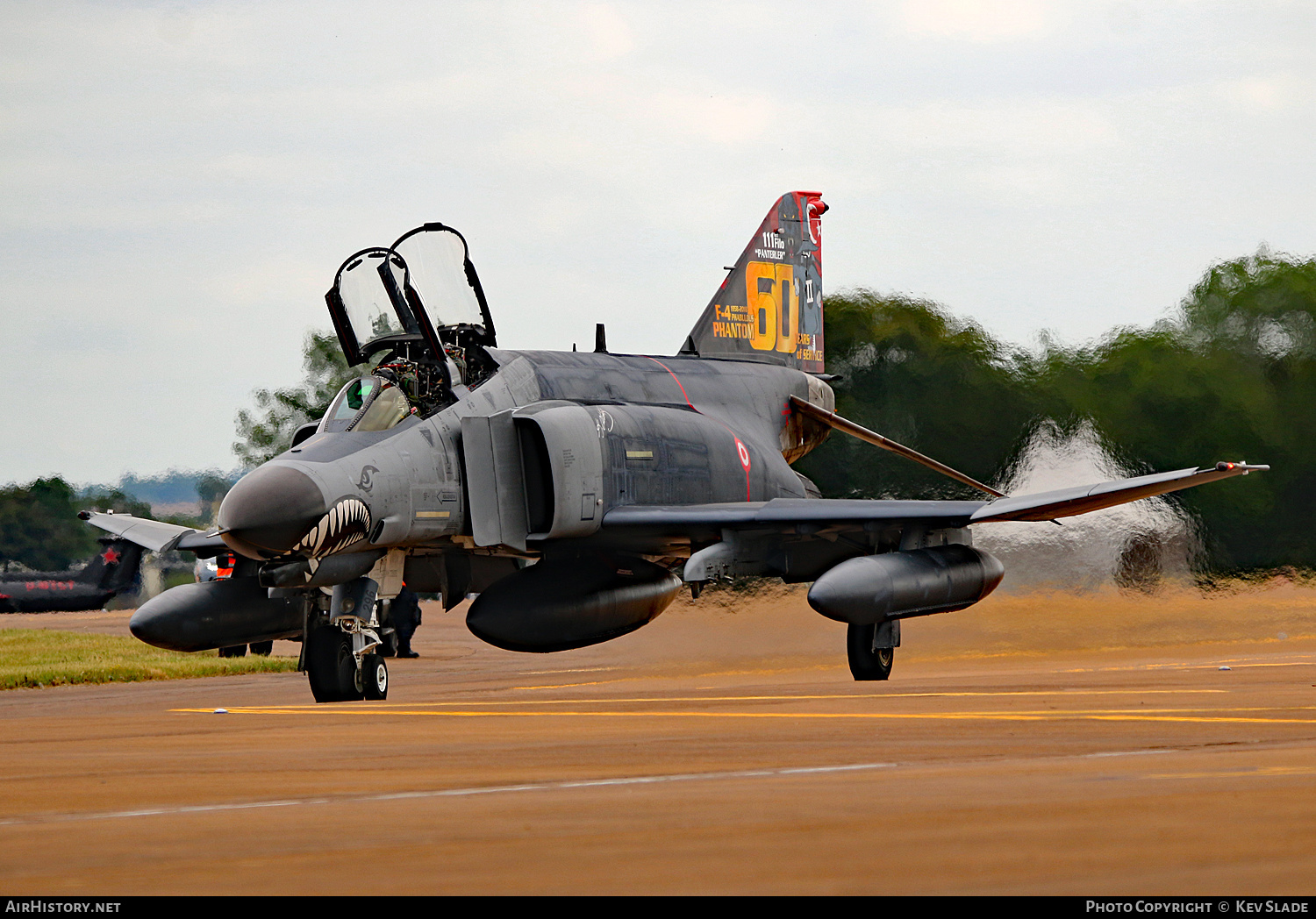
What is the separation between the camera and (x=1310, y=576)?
67.9 feet

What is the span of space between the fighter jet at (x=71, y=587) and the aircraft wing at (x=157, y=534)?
2514cm

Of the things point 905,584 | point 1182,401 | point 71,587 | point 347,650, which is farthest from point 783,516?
point 71,587

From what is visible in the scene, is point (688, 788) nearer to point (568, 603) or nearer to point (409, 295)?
point (409, 295)

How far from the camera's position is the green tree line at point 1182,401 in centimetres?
2141

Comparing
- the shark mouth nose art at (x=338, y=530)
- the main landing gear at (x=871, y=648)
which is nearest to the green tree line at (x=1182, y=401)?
the main landing gear at (x=871, y=648)

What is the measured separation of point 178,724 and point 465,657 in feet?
39.5

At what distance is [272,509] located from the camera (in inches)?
439

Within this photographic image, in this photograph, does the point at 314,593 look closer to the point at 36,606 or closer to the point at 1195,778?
the point at 1195,778

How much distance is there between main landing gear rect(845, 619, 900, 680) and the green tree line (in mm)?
5687

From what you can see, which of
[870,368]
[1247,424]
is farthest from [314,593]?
[870,368]

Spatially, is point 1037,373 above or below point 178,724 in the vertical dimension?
above

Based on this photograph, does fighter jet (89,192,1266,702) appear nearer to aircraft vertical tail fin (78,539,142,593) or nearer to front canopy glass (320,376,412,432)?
front canopy glass (320,376,412,432)

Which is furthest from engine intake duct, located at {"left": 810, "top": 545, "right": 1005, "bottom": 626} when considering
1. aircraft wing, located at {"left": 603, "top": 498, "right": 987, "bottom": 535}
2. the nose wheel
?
the nose wheel

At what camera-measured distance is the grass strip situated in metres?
17.9
